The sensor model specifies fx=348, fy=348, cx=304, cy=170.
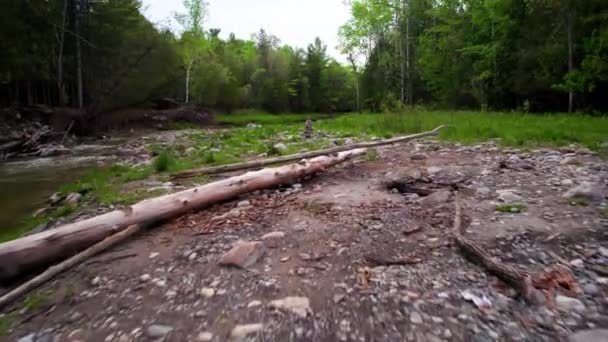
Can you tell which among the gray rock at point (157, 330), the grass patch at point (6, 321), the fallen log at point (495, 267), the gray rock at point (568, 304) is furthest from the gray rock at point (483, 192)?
the grass patch at point (6, 321)

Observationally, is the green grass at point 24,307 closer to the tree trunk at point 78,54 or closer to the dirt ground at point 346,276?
the dirt ground at point 346,276

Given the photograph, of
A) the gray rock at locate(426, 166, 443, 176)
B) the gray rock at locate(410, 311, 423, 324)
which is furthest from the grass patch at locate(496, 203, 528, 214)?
the gray rock at locate(410, 311, 423, 324)

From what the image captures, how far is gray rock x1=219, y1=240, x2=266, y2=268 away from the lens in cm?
329

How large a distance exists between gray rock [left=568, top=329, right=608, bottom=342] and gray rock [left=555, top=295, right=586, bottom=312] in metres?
0.22

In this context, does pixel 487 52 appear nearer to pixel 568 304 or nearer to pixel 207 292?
pixel 568 304

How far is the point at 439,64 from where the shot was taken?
35688 mm

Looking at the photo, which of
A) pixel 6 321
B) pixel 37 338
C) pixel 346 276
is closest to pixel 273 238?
pixel 346 276

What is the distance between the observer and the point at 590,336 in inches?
82.2

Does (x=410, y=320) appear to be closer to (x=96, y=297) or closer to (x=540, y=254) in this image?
(x=540, y=254)

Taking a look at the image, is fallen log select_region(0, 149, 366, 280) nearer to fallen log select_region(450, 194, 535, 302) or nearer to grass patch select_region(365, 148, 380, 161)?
grass patch select_region(365, 148, 380, 161)

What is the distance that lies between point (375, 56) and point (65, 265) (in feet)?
152

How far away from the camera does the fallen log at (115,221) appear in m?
3.28

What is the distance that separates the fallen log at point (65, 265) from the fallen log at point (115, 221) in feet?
0.43

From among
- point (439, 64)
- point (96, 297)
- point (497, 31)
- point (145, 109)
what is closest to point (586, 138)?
point (96, 297)
